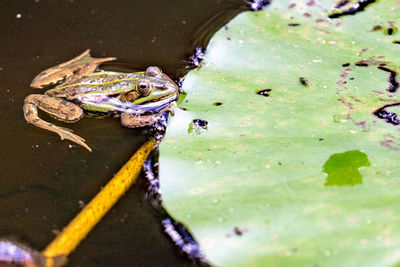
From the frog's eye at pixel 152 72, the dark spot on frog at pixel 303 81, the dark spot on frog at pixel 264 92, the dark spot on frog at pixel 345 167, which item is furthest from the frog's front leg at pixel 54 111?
the dark spot on frog at pixel 345 167

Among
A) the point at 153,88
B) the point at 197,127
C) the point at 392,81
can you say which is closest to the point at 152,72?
the point at 153,88

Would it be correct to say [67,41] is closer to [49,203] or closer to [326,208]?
[49,203]

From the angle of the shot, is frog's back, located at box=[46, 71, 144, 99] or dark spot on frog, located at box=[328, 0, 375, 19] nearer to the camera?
dark spot on frog, located at box=[328, 0, 375, 19]

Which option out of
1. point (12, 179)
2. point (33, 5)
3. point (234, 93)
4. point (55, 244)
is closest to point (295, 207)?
point (234, 93)

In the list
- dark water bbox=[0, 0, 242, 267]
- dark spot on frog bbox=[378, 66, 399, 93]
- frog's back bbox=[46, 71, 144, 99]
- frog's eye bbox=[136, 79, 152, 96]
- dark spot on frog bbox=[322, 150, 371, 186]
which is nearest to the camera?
dark spot on frog bbox=[322, 150, 371, 186]

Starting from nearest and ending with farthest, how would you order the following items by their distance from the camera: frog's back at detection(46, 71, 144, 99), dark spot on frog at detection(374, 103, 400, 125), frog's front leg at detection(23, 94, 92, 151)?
dark spot on frog at detection(374, 103, 400, 125), frog's front leg at detection(23, 94, 92, 151), frog's back at detection(46, 71, 144, 99)

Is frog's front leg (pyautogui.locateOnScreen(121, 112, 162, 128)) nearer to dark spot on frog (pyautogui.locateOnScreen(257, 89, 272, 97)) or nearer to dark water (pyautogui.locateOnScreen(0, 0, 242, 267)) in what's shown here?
dark water (pyautogui.locateOnScreen(0, 0, 242, 267))

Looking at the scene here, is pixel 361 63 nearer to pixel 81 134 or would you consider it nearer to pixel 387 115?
pixel 387 115

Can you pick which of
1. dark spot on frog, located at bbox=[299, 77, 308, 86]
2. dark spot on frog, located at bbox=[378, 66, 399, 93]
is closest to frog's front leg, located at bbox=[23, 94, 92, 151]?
dark spot on frog, located at bbox=[299, 77, 308, 86]
